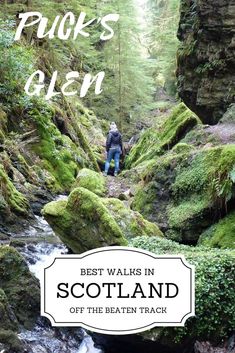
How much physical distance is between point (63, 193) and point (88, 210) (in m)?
5.14

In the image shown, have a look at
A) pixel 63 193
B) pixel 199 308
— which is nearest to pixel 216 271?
pixel 199 308

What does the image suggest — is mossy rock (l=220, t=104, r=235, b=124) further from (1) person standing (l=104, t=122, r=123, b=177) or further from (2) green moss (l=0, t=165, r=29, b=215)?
(2) green moss (l=0, t=165, r=29, b=215)

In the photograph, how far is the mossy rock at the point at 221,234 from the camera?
692 cm

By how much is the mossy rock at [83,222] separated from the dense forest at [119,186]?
2 cm

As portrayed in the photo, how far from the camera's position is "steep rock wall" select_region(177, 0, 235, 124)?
42.8 ft

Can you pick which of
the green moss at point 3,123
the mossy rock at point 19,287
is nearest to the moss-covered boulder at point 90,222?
the mossy rock at point 19,287

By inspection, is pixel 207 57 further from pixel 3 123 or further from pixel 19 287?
pixel 19 287

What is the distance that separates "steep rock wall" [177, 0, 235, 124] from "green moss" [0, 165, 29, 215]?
6.86m

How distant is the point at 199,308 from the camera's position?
4.93 metres

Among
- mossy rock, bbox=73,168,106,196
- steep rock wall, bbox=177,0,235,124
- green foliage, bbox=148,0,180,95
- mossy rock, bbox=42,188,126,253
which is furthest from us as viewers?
green foliage, bbox=148,0,180,95

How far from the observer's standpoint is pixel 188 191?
8531 millimetres

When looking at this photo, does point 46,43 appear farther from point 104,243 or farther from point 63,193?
point 104,243

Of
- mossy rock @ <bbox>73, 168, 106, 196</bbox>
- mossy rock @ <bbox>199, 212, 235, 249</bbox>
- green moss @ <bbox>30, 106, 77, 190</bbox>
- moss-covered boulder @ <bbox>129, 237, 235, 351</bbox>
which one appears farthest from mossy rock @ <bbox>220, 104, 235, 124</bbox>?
moss-covered boulder @ <bbox>129, 237, 235, 351</bbox>

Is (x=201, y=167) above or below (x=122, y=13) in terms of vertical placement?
below
